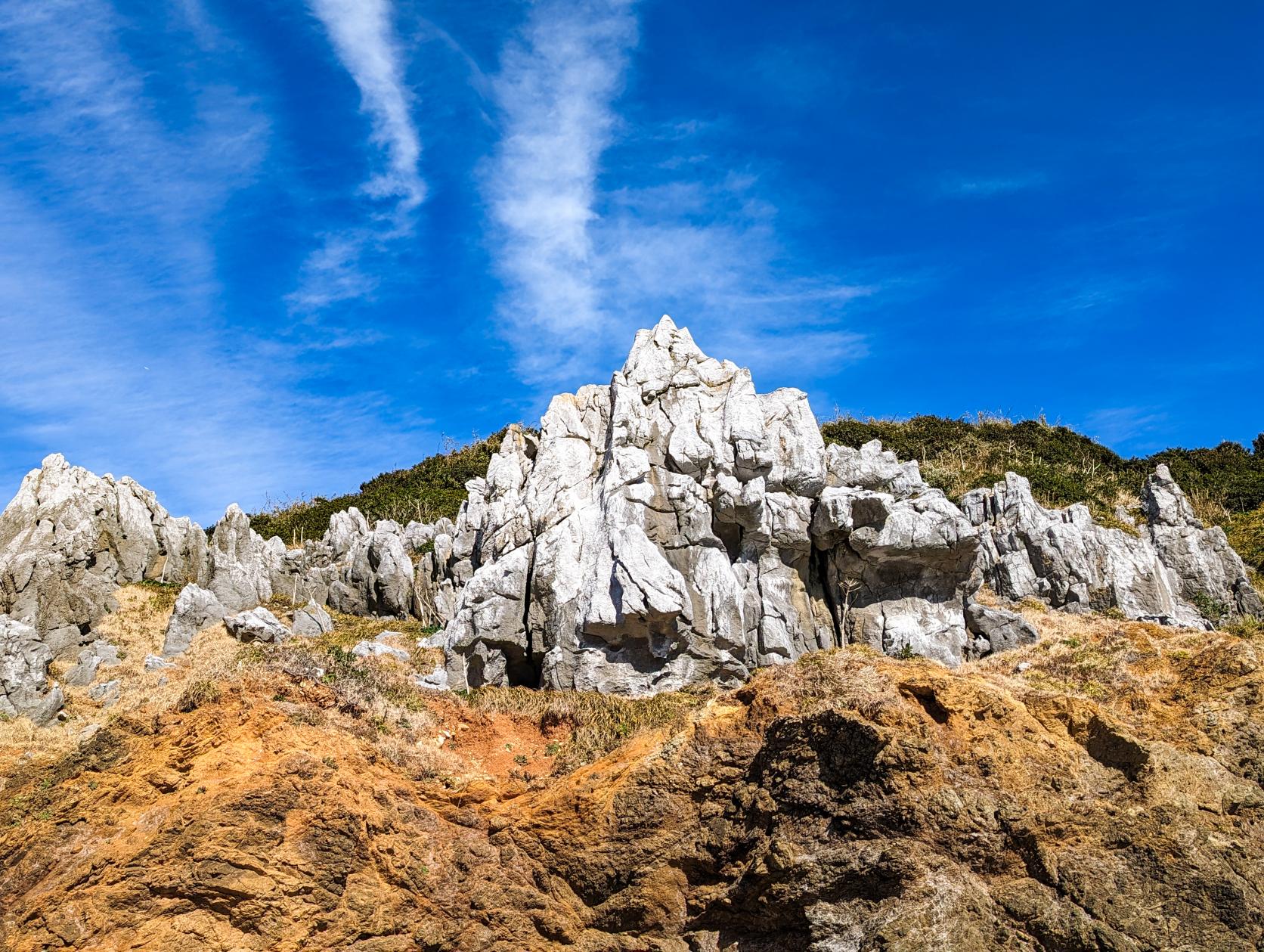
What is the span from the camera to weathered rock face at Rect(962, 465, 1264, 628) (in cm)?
3250

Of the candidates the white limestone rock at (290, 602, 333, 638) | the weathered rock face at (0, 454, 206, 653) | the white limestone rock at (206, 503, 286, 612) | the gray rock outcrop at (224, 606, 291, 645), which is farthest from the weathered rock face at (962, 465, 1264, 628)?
the weathered rock face at (0, 454, 206, 653)

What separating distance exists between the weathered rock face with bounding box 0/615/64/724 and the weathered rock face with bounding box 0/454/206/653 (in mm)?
4534

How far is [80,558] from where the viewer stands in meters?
35.8

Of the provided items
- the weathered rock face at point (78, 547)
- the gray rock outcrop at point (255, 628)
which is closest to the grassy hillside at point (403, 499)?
the weathered rock face at point (78, 547)

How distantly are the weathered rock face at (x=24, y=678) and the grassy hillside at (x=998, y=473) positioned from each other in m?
31.7

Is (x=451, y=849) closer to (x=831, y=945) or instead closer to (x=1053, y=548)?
(x=831, y=945)

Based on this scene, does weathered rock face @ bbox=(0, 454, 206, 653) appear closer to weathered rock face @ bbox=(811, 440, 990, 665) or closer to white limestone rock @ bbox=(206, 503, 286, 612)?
white limestone rock @ bbox=(206, 503, 286, 612)

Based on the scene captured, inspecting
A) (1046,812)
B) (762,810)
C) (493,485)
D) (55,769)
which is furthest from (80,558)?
(1046,812)

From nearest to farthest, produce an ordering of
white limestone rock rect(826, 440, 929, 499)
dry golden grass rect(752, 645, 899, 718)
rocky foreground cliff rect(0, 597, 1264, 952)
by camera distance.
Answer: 1. rocky foreground cliff rect(0, 597, 1264, 952)
2. dry golden grass rect(752, 645, 899, 718)
3. white limestone rock rect(826, 440, 929, 499)

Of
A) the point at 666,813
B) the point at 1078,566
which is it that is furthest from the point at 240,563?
the point at 1078,566

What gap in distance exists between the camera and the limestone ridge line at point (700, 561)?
75.8ft

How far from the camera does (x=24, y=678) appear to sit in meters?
23.6

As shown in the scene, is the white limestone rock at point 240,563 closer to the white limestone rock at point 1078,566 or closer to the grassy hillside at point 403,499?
the grassy hillside at point 403,499

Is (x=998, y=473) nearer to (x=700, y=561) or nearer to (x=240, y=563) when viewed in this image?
(x=700, y=561)
